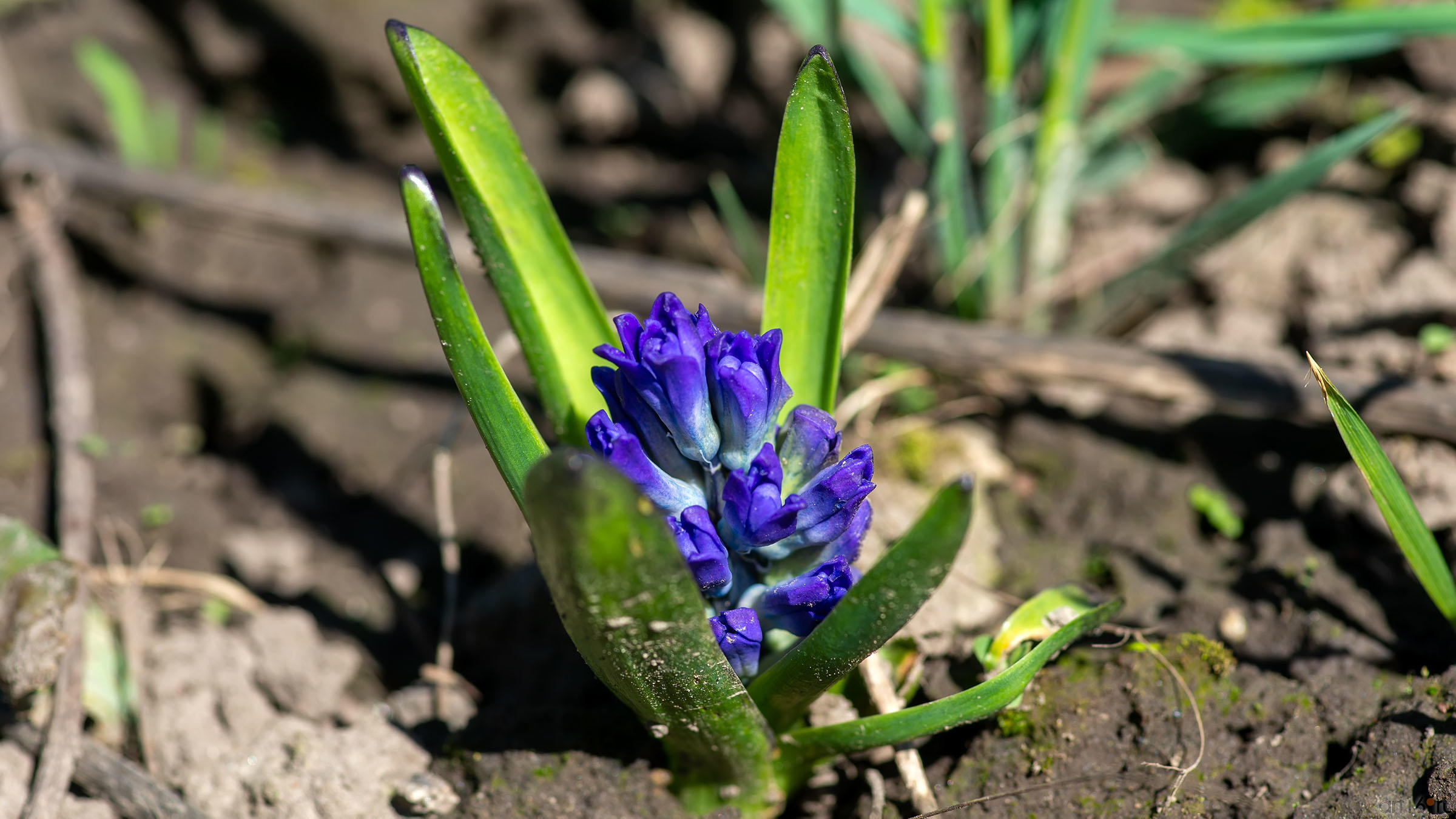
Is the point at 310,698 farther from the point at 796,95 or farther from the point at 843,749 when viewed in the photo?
the point at 796,95

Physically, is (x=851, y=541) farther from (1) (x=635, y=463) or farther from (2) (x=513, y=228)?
(2) (x=513, y=228)

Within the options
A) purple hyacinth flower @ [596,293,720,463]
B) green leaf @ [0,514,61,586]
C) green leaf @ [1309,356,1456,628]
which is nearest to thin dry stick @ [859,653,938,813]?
purple hyacinth flower @ [596,293,720,463]

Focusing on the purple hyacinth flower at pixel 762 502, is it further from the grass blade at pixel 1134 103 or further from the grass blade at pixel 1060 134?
the grass blade at pixel 1134 103

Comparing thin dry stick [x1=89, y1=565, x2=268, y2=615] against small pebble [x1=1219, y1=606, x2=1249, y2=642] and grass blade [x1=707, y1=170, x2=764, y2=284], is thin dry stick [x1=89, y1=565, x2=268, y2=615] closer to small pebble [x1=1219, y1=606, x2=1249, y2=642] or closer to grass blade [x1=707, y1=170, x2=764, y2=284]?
grass blade [x1=707, y1=170, x2=764, y2=284]

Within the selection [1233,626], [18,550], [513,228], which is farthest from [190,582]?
[1233,626]

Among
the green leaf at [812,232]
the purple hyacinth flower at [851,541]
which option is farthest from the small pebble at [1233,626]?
the green leaf at [812,232]

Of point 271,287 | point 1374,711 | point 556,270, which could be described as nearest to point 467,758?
point 556,270

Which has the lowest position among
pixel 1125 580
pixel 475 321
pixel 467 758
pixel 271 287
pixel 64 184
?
pixel 467 758

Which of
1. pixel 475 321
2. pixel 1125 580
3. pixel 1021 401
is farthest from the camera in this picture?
pixel 1021 401
